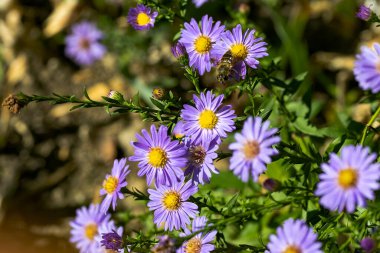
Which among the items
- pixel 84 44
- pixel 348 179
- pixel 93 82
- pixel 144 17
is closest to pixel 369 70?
pixel 348 179

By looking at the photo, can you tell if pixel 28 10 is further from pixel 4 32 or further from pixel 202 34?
pixel 202 34

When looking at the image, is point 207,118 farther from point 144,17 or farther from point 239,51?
point 144,17

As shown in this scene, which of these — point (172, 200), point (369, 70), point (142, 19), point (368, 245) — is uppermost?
point (142, 19)

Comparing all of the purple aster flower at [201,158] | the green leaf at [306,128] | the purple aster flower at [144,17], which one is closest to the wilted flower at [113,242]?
the purple aster flower at [201,158]

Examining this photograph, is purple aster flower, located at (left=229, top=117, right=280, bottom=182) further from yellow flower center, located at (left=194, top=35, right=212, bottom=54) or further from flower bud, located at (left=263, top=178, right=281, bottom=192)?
yellow flower center, located at (left=194, top=35, right=212, bottom=54)

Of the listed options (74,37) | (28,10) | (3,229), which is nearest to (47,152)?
(3,229)

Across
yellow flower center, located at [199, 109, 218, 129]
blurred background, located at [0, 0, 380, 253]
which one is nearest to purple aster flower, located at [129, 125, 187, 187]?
yellow flower center, located at [199, 109, 218, 129]

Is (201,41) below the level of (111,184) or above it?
above

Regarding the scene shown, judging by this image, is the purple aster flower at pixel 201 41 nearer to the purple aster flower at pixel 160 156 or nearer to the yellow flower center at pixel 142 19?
the yellow flower center at pixel 142 19
